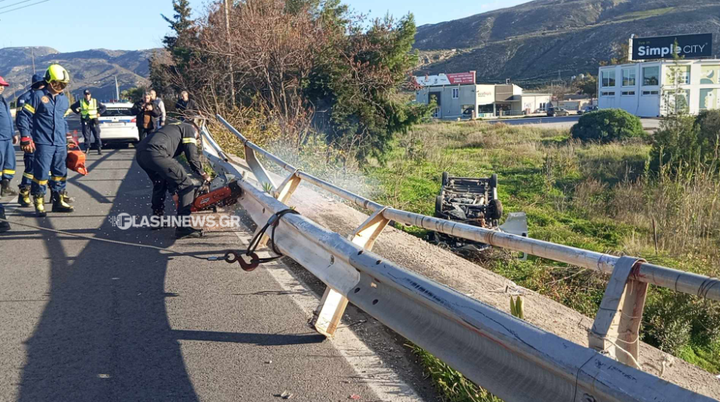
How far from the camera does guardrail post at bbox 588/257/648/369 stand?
247cm

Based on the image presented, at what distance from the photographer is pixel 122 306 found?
17.1 feet

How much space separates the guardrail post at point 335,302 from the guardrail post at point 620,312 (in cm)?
204

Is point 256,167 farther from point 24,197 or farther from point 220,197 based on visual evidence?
point 24,197

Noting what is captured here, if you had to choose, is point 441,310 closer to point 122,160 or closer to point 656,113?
point 122,160

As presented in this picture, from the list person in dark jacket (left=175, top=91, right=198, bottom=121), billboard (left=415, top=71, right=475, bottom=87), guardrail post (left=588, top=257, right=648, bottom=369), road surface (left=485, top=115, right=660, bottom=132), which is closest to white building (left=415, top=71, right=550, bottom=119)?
billboard (left=415, top=71, right=475, bottom=87)

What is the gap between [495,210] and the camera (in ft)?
28.2

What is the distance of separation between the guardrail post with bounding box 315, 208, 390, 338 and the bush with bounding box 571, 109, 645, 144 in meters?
24.2

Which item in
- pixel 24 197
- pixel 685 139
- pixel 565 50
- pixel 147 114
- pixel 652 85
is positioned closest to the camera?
pixel 24 197

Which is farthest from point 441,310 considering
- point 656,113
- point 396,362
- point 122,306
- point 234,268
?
point 656,113

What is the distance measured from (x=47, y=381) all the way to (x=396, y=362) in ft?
6.96

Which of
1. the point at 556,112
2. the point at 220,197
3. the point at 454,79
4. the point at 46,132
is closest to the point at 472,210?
the point at 220,197

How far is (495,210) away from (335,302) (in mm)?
4584

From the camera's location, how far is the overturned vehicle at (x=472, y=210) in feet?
26.2

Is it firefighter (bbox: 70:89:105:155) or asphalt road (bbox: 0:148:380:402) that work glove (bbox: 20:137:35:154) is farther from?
firefighter (bbox: 70:89:105:155)
